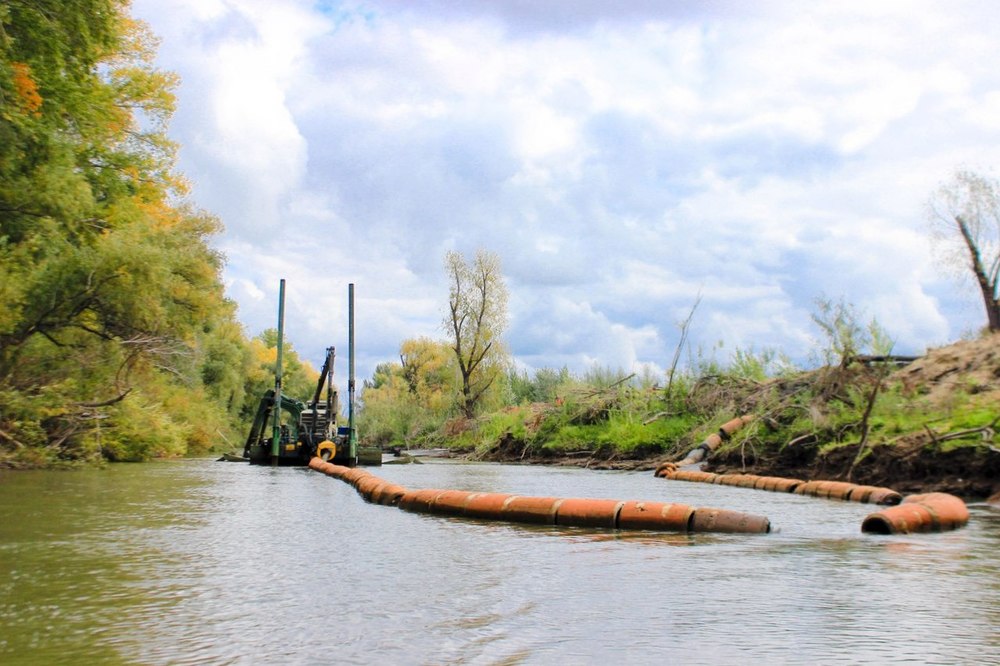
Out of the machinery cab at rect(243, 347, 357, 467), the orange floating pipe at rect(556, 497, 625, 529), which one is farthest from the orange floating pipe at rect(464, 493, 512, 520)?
the machinery cab at rect(243, 347, 357, 467)

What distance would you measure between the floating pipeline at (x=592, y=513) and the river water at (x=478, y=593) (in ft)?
0.98

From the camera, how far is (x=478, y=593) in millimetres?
4910

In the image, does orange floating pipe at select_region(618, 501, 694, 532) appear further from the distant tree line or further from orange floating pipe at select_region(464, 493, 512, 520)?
the distant tree line

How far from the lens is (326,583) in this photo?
5.23m

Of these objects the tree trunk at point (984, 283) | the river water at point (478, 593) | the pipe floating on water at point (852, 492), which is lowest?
the river water at point (478, 593)

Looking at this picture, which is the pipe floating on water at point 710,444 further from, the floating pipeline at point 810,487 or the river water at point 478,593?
the river water at point 478,593

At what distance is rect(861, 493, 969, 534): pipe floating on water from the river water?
0.19 metres

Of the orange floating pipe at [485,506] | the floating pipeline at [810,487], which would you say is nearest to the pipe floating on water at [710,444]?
the floating pipeline at [810,487]

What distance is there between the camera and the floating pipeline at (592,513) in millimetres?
8062

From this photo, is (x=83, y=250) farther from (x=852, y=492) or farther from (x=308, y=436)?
(x=852, y=492)

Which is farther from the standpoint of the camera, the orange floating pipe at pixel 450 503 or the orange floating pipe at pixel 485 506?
the orange floating pipe at pixel 450 503

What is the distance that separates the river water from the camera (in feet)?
11.8

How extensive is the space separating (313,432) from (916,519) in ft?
68.6

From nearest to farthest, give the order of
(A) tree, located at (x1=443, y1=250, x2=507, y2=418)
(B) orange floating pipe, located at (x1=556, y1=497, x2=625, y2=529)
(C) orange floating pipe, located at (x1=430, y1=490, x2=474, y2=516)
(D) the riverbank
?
(B) orange floating pipe, located at (x1=556, y1=497, x2=625, y2=529), (C) orange floating pipe, located at (x1=430, y1=490, x2=474, y2=516), (D) the riverbank, (A) tree, located at (x1=443, y1=250, x2=507, y2=418)
